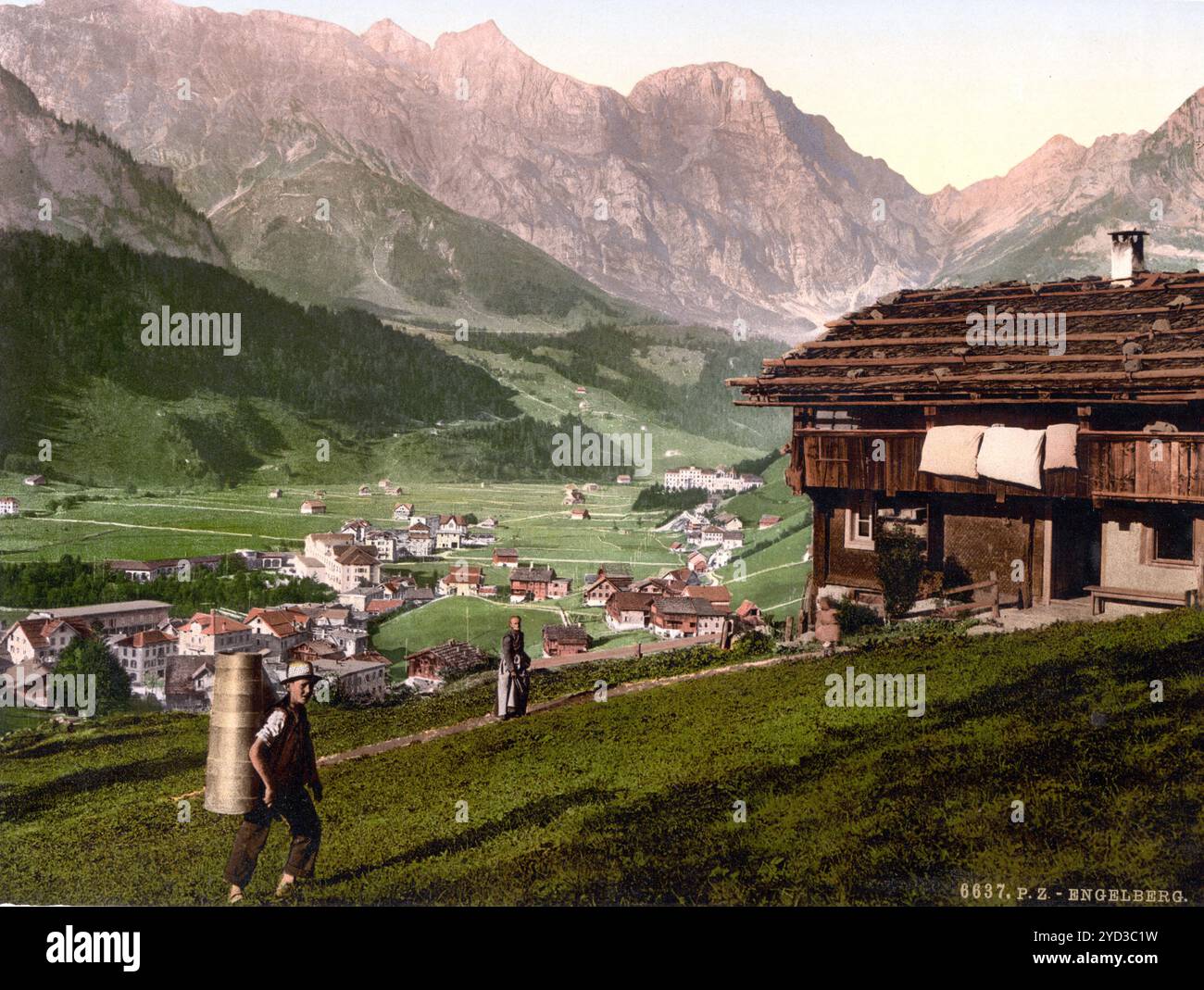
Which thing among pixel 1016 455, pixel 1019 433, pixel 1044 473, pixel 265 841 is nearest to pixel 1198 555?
pixel 1044 473

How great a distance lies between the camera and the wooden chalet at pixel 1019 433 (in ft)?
36.5

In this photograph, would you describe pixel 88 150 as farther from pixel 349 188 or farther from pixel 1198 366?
pixel 1198 366

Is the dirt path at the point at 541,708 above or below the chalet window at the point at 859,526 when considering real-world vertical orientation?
below

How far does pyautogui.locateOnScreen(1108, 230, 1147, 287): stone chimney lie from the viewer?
13.2 m

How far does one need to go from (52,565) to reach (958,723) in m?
11.2

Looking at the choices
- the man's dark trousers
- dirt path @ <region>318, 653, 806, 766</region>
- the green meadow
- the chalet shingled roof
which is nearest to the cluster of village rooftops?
the green meadow

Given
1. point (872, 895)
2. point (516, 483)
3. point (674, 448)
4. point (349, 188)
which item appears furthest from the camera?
point (349, 188)

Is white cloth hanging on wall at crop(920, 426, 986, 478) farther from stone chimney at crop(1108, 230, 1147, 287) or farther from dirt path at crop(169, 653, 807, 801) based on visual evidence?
stone chimney at crop(1108, 230, 1147, 287)

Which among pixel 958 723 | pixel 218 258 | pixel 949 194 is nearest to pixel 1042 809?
pixel 958 723

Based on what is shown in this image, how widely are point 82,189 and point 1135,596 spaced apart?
49.6ft

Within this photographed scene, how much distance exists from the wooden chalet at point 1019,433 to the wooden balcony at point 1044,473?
0.02 m

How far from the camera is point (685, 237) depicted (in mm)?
17938

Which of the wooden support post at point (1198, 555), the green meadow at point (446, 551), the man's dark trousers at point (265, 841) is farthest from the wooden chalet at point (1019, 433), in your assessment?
the man's dark trousers at point (265, 841)

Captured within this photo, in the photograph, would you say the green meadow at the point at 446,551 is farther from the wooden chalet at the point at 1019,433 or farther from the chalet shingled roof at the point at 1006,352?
the chalet shingled roof at the point at 1006,352
